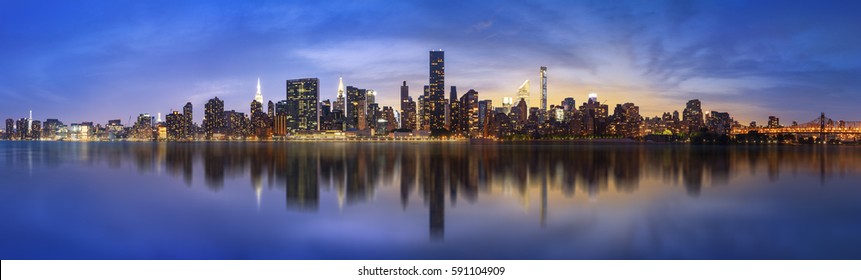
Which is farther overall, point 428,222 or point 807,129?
point 807,129

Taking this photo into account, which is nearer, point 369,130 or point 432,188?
point 432,188

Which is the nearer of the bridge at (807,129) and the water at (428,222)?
the water at (428,222)

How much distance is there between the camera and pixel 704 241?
6.02 m

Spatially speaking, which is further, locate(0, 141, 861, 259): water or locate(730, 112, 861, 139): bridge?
locate(730, 112, 861, 139): bridge

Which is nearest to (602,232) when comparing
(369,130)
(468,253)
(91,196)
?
(468,253)

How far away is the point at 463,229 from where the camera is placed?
6410 millimetres

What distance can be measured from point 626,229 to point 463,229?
217 cm

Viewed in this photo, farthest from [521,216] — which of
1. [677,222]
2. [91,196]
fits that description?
[91,196]

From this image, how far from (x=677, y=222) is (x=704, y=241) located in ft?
4.09
